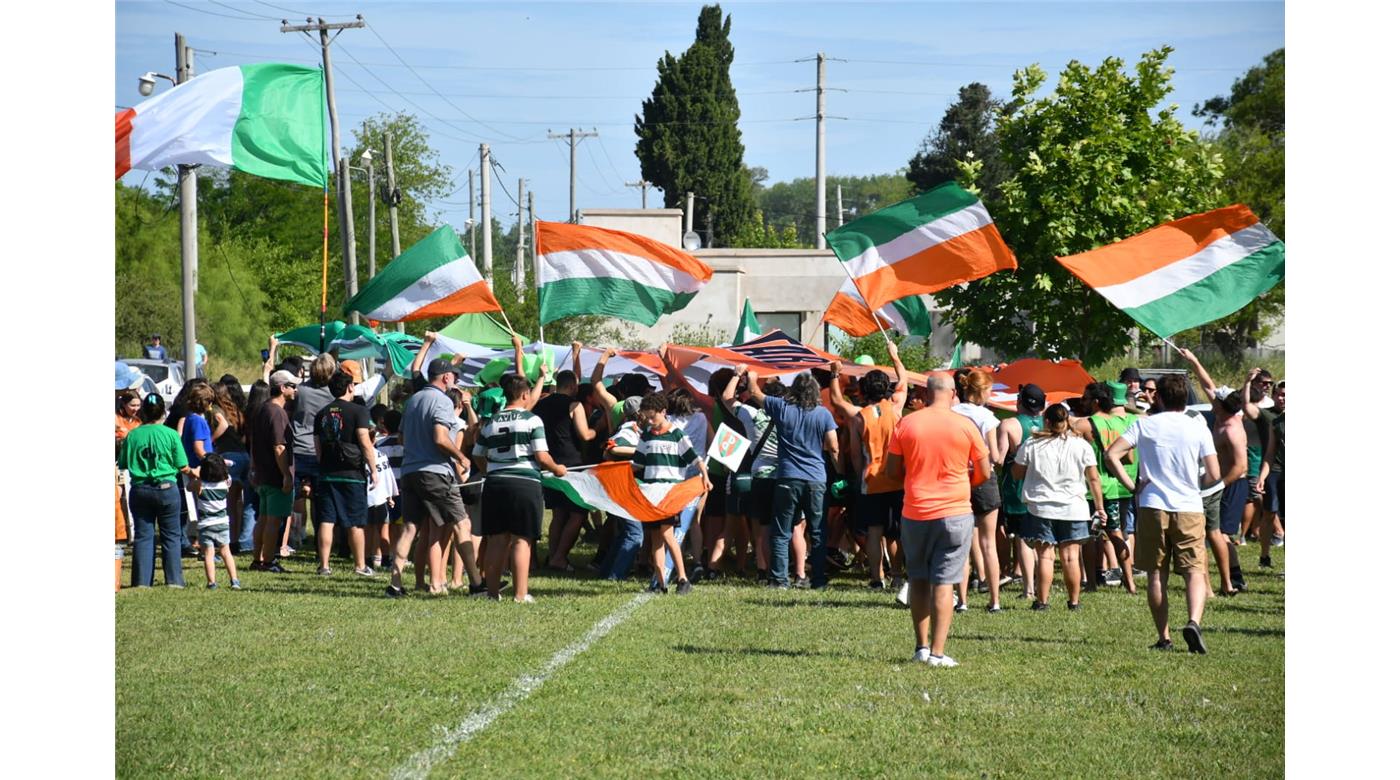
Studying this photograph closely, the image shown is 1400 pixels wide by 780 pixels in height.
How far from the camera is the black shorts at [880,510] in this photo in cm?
1312

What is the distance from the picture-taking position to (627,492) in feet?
42.0

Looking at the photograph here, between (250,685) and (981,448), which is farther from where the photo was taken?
(981,448)

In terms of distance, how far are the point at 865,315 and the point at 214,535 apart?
9.62 meters

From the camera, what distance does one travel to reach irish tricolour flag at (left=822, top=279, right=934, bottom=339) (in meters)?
19.7

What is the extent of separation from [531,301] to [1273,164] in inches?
863

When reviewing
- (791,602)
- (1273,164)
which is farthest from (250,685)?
(1273,164)

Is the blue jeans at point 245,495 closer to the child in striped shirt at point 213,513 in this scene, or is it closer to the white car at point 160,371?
the child in striped shirt at point 213,513

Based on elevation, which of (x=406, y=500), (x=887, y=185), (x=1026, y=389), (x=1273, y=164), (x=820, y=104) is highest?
(x=887, y=185)

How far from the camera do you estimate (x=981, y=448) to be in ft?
31.2

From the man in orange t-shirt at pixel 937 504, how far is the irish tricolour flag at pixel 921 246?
214 inches

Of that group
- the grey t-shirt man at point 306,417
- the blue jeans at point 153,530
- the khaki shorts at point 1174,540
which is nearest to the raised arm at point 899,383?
the khaki shorts at point 1174,540

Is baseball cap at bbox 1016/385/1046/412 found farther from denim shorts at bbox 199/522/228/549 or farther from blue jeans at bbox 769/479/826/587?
denim shorts at bbox 199/522/228/549
